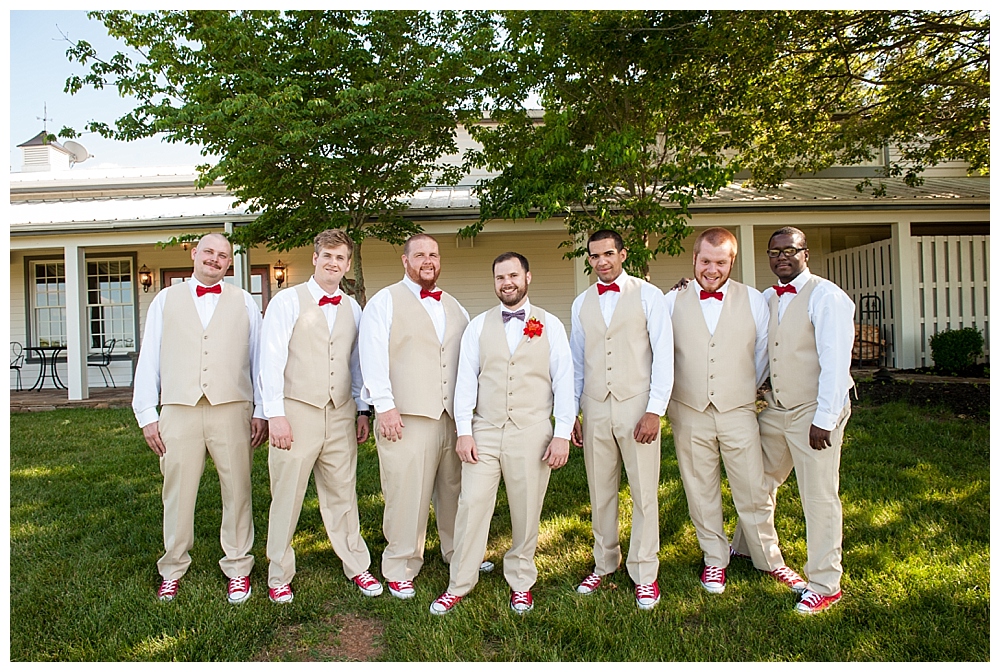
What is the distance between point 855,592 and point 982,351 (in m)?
8.76

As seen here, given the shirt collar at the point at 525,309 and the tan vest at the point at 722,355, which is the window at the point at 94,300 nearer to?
the shirt collar at the point at 525,309

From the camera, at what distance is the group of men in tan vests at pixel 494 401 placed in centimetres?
352

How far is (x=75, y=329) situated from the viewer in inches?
415

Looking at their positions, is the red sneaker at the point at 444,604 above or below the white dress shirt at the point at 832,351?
below

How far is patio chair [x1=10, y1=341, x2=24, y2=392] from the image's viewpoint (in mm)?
12367

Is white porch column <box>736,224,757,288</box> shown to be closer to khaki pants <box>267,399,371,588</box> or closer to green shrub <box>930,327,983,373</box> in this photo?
green shrub <box>930,327,983,373</box>

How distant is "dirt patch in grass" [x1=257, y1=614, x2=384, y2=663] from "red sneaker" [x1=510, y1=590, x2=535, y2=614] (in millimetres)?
698

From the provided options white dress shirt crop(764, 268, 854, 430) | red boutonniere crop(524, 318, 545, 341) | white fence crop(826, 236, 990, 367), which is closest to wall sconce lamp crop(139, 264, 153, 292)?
red boutonniere crop(524, 318, 545, 341)

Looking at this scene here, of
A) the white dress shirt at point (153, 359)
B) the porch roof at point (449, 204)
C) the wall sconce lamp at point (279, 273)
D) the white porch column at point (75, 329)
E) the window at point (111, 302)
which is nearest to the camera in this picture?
the white dress shirt at point (153, 359)

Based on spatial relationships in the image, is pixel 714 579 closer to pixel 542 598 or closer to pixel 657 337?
pixel 542 598

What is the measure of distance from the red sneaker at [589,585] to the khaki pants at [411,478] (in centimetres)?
95

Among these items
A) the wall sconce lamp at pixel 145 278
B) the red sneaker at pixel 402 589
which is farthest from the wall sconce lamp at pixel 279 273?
the red sneaker at pixel 402 589

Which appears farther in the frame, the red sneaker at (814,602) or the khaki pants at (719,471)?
the khaki pants at (719,471)

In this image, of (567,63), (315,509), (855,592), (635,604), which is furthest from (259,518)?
(567,63)
